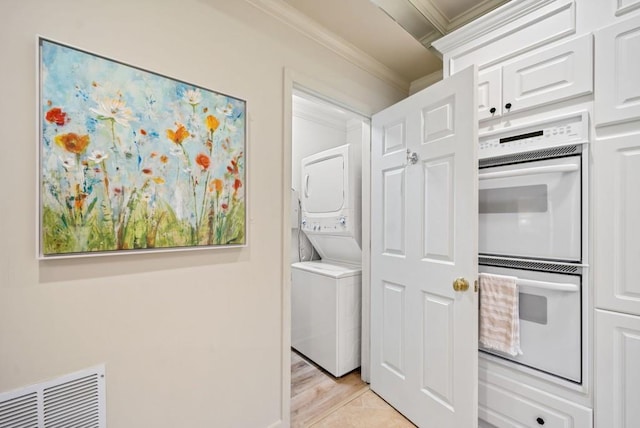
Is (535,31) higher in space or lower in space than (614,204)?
higher

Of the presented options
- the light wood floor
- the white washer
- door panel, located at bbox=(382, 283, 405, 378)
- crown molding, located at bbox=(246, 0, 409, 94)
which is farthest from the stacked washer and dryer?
crown molding, located at bbox=(246, 0, 409, 94)

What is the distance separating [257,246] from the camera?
1.55m

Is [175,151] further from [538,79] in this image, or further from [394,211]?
[538,79]

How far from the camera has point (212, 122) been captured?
1.36 m

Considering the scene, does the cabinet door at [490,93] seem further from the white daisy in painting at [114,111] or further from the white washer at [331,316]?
the white daisy in painting at [114,111]

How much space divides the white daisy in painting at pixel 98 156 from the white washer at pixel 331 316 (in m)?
1.68

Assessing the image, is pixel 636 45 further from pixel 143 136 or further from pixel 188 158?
pixel 143 136

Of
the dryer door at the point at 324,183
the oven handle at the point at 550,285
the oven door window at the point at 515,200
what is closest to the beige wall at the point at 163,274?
the dryer door at the point at 324,183

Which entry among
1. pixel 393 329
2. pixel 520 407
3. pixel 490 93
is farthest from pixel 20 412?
pixel 490 93

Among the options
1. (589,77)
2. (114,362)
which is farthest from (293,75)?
(114,362)

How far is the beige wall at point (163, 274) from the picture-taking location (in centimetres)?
95

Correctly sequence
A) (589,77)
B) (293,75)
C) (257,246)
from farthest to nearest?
1. (293,75)
2. (257,246)
3. (589,77)

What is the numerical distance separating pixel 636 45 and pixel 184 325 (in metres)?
2.24

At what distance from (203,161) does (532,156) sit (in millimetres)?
1616
